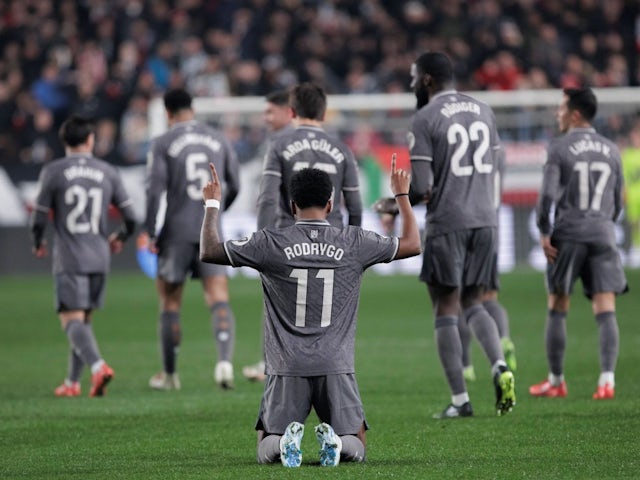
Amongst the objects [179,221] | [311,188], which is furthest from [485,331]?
[179,221]

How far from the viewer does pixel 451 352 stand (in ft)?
26.0

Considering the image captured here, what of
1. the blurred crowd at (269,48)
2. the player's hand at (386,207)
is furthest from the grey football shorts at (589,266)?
the blurred crowd at (269,48)

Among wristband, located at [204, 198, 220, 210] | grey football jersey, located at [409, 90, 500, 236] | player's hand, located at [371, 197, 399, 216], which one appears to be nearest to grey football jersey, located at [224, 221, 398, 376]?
wristband, located at [204, 198, 220, 210]

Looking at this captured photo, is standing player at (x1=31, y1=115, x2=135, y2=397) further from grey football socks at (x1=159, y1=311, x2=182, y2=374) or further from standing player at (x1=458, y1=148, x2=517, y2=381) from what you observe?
standing player at (x1=458, y1=148, x2=517, y2=381)

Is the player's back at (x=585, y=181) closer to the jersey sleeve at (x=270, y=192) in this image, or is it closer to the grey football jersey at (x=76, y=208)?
the jersey sleeve at (x=270, y=192)

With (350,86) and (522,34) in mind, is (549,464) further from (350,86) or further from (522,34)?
(522,34)

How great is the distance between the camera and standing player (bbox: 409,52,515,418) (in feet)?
26.0

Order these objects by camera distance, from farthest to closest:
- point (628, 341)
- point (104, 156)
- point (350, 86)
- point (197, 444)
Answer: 1. point (350, 86)
2. point (104, 156)
3. point (628, 341)
4. point (197, 444)

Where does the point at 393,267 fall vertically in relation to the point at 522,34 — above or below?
below

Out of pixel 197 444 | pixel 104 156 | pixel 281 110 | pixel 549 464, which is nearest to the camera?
pixel 549 464

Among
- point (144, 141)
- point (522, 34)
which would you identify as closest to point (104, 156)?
point (144, 141)

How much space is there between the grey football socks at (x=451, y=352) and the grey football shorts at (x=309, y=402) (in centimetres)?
180

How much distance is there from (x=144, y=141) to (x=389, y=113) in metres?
3.79

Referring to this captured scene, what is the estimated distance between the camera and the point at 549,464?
20.3ft
